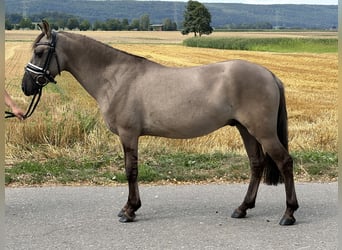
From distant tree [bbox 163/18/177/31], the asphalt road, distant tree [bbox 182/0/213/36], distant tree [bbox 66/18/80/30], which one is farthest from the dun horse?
distant tree [bbox 163/18/177/31]

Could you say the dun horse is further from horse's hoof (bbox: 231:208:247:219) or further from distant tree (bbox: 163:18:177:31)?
distant tree (bbox: 163:18:177:31)

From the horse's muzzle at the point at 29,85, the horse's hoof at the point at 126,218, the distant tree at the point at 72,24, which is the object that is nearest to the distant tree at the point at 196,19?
the distant tree at the point at 72,24

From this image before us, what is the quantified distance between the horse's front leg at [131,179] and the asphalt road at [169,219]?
105mm

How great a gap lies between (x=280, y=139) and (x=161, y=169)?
1.79 m

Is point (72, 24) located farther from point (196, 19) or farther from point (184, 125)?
point (196, 19)

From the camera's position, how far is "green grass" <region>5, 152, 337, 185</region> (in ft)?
20.9

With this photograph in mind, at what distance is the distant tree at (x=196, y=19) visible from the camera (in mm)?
41244

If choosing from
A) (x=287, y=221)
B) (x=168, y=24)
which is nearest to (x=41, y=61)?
(x=287, y=221)

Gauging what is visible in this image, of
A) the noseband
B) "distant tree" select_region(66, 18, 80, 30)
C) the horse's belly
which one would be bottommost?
the horse's belly

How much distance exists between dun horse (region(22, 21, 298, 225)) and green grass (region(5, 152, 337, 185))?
111 centimetres

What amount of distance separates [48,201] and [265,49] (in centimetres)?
4548

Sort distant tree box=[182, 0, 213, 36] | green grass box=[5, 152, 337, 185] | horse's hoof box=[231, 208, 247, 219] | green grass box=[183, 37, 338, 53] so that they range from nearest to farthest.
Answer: horse's hoof box=[231, 208, 247, 219], green grass box=[5, 152, 337, 185], distant tree box=[182, 0, 213, 36], green grass box=[183, 37, 338, 53]

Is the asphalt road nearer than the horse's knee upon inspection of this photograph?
Yes

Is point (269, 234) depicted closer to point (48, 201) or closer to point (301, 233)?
point (301, 233)
